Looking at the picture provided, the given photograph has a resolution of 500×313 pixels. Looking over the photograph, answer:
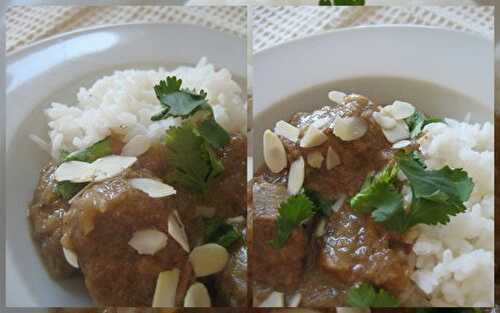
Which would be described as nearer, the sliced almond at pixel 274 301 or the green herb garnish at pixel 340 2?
the sliced almond at pixel 274 301

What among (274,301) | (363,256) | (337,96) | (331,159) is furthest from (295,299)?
(337,96)

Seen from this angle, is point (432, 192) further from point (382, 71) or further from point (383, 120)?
point (382, 71)

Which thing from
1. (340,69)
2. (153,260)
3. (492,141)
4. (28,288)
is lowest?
(28,288)

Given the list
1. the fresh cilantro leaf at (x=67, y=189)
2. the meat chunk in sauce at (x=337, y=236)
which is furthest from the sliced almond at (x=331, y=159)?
the fresh cilantro leaf at (x=67, y=189)

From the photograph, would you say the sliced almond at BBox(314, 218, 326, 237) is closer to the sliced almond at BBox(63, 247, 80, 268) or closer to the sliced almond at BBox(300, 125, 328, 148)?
the sliced almond at BBox(300, 125, 328, 148)

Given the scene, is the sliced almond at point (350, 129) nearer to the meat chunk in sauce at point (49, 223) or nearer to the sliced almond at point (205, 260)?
the sliced almond at point (205, 260)

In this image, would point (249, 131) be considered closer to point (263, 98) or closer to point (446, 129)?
point (263, 98)

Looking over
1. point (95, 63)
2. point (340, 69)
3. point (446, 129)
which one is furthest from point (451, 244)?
point (95, 63)
